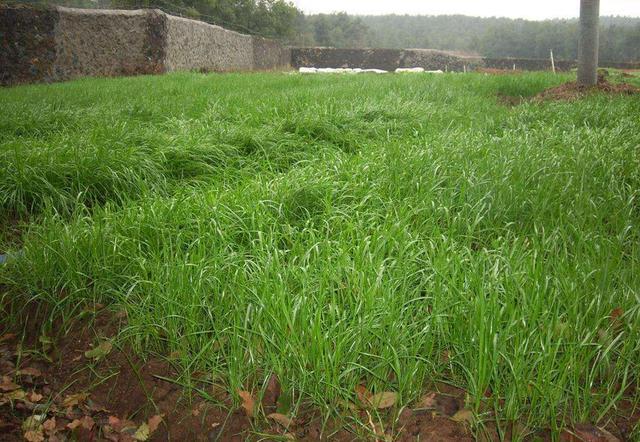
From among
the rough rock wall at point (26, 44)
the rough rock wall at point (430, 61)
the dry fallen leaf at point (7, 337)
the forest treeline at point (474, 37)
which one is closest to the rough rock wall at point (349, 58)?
the rough rock wall at point (430, 61)

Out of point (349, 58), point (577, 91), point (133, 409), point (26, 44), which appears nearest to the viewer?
point (133, 409)

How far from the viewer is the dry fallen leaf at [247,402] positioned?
186cm

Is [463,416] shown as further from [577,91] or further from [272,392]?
[577,91]

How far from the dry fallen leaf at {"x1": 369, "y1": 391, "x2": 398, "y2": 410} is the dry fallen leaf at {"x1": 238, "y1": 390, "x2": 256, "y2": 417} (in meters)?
0.45

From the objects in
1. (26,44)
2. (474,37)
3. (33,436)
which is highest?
(474,37)

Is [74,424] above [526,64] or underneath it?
underneath

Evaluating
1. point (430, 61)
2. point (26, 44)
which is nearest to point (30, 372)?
point (26, 44)

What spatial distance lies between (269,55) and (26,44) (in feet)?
62.5

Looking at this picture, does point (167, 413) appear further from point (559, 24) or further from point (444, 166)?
point (559, 24)

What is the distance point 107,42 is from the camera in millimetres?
15938

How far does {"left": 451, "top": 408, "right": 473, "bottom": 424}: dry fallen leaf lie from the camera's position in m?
1.77

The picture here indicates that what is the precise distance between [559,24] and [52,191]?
63.9 m

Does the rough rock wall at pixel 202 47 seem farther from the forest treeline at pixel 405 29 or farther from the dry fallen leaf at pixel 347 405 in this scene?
the dry fallen leaf at pixel 347 405

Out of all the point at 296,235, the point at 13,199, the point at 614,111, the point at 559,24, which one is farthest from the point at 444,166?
the point at 559,24
